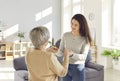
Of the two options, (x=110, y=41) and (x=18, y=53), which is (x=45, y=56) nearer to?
(x=110, y=41)

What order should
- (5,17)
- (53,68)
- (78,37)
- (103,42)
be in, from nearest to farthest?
1. (53,68)
2. (78,37)
3. (103,42)
4. (5,17)

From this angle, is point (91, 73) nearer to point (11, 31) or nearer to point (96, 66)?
point (96, 66)

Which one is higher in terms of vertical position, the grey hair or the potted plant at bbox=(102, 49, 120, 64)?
the grey hair

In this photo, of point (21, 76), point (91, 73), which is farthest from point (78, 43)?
point (91, 73)

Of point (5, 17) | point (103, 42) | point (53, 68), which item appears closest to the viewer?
point (53, 68)

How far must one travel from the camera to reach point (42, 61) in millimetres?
1980

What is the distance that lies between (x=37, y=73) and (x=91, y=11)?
6.40 meters

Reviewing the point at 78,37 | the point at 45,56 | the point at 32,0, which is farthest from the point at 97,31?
the point at 45,56

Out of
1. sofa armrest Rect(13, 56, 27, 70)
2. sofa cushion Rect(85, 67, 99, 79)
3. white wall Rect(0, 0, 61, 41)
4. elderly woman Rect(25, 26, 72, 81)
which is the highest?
white wall Rect(0, 0, 61, 41)

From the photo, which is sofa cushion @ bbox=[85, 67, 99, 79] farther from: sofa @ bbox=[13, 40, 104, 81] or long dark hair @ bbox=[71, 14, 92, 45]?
long dark hair @ bbox=[71, 14, 92, 45]

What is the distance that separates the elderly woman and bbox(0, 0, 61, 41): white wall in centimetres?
793

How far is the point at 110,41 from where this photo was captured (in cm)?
788

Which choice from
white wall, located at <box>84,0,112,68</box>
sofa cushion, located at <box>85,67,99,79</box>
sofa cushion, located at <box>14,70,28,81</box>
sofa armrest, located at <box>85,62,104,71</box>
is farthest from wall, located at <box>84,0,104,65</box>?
sofa cushion, located at <box>14,70,28,81</box>

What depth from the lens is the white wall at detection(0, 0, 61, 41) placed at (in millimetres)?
9625
